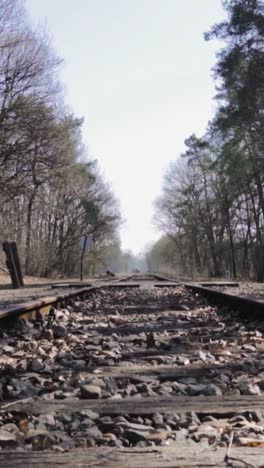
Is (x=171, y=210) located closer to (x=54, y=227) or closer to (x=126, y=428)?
(x=54, y=227)

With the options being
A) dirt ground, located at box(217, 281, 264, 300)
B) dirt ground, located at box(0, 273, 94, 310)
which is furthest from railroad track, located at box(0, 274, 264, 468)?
dirt ground, located at box(217, 281, 264, 300)

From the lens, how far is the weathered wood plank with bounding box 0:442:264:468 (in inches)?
68.2

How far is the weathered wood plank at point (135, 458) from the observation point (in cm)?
173

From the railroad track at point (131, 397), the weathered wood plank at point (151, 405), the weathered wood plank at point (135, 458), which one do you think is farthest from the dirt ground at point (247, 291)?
the weathered wood plank at point (135, 458)

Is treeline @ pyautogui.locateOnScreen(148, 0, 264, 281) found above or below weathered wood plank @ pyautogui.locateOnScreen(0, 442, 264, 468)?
above

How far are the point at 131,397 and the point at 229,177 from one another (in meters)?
30.2

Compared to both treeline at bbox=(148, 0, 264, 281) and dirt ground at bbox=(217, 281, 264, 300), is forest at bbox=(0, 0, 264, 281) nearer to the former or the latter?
treeline at bbox=(148, 0, 264, 281)

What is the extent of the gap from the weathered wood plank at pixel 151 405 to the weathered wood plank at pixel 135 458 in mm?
578

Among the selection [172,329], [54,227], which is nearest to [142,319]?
[172,329]

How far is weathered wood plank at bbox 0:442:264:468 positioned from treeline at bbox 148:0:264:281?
66.3 feet

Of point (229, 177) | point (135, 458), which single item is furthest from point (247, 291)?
point (229, 177)

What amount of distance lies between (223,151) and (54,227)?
26560mm

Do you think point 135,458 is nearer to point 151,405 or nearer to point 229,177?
point 151,405

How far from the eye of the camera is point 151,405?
2.55m
